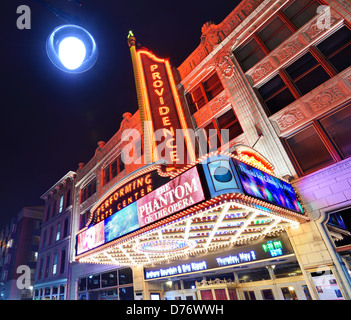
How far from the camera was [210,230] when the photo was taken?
343 inches

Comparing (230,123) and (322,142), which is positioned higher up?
(230,123)

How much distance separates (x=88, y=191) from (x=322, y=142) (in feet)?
66.4

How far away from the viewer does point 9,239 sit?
41.8m

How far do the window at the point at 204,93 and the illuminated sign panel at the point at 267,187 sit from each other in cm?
758

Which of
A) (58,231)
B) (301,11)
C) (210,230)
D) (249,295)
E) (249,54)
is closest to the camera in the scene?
(210,230)

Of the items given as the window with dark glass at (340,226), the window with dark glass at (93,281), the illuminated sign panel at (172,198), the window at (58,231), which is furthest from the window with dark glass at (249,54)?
the window at (58,231)

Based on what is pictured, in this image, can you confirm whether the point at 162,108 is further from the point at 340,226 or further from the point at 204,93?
the point at 340,226

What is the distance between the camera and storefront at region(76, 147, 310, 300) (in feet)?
22.3

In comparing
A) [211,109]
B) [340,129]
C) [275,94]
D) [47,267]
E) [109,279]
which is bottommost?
[109,279]

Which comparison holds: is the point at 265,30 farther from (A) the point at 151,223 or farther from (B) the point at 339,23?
(A) the point at 151,223

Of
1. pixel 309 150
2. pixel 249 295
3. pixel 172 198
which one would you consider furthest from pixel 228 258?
pixel 309 150

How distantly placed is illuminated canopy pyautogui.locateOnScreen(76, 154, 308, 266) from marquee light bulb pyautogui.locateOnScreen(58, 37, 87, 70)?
4452 mm

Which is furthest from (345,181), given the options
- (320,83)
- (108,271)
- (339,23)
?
(108,271)

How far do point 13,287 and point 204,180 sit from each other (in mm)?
42627
